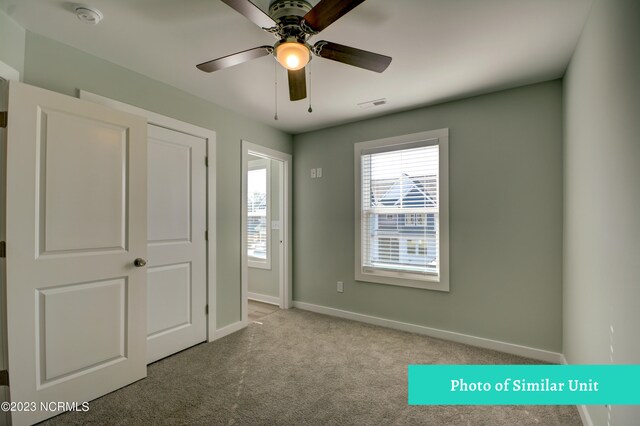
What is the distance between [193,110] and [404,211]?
251cm

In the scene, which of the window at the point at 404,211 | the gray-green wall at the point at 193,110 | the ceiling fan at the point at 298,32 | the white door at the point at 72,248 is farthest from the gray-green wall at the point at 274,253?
the ceiling fan at the point at 298,32

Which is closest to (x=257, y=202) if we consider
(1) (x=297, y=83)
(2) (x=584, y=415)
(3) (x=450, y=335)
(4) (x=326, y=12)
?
(1) (x=297, y=83)

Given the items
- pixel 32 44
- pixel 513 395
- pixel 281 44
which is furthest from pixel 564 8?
pixel 32 44

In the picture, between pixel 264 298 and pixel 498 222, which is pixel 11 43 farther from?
pixel 498 222

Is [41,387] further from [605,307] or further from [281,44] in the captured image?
[605,307]

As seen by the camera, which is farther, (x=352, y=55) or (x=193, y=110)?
(x=193, y=110)

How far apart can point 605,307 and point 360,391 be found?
5.17ft

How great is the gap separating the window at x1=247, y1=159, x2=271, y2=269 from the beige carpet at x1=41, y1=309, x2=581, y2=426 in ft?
5.16

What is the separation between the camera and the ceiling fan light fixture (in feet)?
5.25

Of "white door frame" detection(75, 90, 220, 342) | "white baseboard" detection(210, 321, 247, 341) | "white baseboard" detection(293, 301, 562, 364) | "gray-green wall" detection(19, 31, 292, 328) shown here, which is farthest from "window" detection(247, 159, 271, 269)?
"white door frame" detection(75, 90, 220, 342)

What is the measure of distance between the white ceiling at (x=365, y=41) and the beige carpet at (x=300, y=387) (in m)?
2.52

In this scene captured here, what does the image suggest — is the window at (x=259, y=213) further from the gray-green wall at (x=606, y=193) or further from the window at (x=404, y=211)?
the gray-green wall at (x=606, y=193)

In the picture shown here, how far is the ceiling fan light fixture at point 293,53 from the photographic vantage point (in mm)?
1601

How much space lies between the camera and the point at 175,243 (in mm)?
2742
